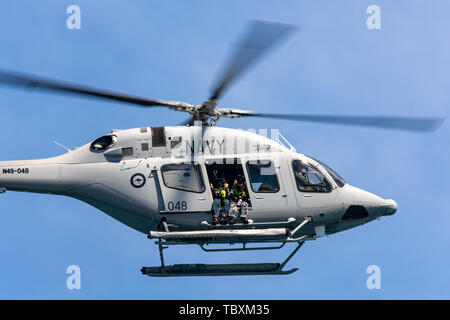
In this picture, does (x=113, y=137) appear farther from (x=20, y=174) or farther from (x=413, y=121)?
(x=413, y=121)

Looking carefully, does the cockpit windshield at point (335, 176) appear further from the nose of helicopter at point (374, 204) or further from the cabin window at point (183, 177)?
the cabin window at point (183, 177)

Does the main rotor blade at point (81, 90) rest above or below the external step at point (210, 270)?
above

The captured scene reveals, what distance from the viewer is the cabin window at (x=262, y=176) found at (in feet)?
76.6

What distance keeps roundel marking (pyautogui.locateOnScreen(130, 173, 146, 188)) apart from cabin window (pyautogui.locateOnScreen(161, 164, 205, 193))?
65cm

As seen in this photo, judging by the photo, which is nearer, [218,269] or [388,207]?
[218,269]

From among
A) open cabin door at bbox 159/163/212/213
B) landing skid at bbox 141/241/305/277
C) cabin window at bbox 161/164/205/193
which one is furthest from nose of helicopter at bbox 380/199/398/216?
cabin window at bbox 161/164/205/193

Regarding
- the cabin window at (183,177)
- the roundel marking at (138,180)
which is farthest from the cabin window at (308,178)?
the roundel marking at (138,180)

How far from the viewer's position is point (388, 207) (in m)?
23.7

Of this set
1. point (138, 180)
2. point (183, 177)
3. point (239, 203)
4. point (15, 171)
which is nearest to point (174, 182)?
point (183, 177)

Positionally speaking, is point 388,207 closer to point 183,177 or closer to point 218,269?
point 218,269

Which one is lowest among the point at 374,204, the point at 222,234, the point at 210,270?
the point at 210,270

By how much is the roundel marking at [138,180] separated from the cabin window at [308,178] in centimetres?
462

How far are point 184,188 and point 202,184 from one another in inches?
21.9

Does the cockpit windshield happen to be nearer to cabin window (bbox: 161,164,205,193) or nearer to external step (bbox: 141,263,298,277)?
external step (bbox: 141,263,298,277)
